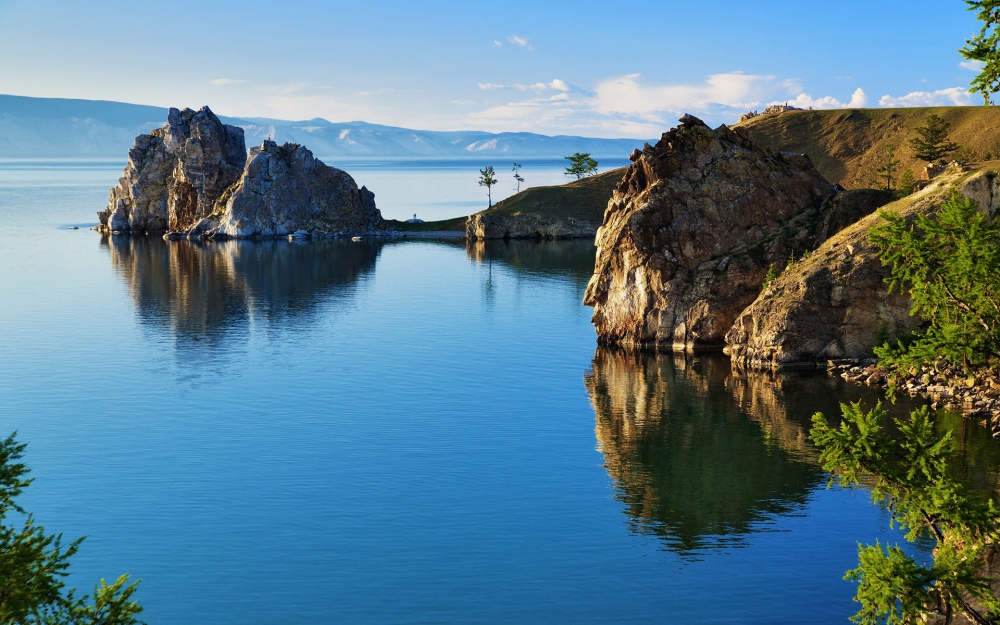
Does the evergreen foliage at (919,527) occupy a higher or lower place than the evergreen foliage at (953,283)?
lower

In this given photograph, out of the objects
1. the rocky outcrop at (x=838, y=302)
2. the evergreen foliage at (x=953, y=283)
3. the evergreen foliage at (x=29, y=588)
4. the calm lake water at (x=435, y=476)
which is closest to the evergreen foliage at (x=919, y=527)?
the evergreen foliage at (x=953, y=283)

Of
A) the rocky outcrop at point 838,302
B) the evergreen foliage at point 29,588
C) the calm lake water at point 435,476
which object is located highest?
the rocky outcrop at point 838,302

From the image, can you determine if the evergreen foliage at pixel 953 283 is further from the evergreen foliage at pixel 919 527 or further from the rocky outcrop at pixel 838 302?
the rocky outcrop at pixel 838 302

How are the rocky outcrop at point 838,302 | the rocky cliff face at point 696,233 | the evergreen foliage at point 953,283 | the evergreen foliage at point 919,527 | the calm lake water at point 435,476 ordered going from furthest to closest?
1. the rocky cliff face at point 696,233
2. the rocky outcrop at point 838,302
3. the calm lake water at point 435,476
4. the evergreen foliage at point 953,283
5. the evergreen foliage at point 919,527

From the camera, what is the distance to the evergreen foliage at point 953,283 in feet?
133

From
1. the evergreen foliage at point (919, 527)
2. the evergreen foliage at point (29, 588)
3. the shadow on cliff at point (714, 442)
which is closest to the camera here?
the evergreen foliage at point (29, 588)

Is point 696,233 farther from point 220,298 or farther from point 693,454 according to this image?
point 220,298

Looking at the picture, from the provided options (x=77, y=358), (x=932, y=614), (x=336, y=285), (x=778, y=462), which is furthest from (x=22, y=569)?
(x=336, y=285)

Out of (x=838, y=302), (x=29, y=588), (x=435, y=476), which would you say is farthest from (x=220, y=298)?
(x=29, y=588)

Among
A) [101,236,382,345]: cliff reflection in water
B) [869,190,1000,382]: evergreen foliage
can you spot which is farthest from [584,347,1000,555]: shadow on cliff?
[101,236,382,345]: cliff reflection in water

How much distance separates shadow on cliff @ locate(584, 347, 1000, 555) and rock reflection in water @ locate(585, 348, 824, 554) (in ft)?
0.29

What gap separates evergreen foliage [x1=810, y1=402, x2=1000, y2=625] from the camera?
115ft

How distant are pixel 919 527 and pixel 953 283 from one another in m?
11.0

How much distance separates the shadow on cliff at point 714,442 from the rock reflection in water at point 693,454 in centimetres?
9
